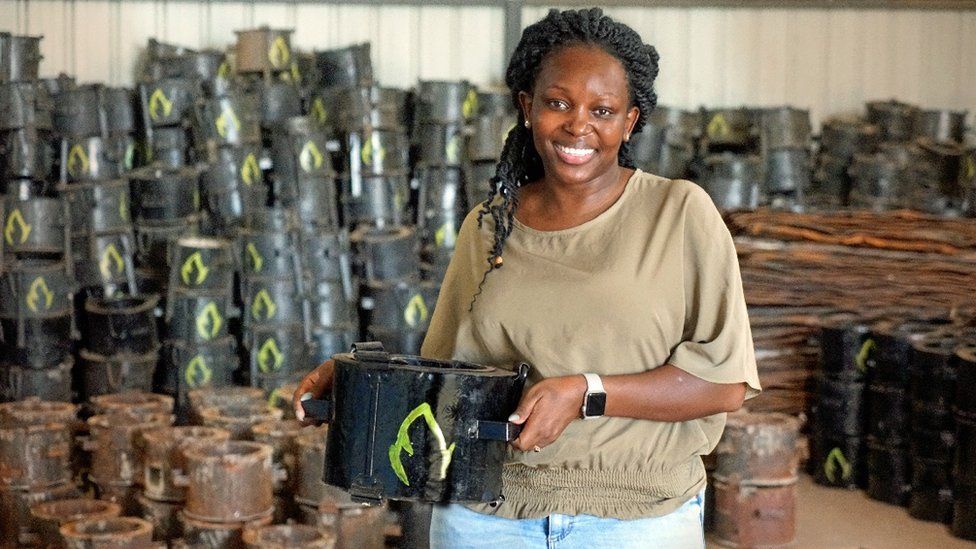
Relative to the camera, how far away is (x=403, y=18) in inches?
437

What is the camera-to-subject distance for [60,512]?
4.95 m

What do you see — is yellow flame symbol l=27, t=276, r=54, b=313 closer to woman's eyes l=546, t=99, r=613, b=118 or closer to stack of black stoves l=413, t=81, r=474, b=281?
stack of black stoves l=413, t=81, r=474, b=281

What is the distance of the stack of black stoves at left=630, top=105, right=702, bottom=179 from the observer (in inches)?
387

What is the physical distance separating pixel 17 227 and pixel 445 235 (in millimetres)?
2833

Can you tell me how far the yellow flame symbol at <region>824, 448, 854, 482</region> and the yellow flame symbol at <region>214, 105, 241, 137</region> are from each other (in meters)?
4.29

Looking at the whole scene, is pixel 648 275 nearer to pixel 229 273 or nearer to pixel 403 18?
pixel 229 273

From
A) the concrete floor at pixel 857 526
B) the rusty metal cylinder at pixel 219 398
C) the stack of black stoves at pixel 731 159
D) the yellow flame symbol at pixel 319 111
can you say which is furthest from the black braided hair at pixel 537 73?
the yellow flame symbol at pixel 319 111

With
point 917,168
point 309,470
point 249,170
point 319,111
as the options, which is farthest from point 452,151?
point 309,470

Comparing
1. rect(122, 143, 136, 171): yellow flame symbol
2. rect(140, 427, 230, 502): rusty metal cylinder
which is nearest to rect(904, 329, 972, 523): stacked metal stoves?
rect(140, 427, 230, 502): rusty metal cylinder

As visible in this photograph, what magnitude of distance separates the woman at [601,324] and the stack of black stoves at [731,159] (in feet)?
21.0

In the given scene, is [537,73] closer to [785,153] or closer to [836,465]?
[836,465]

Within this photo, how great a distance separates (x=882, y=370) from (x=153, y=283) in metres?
4.15

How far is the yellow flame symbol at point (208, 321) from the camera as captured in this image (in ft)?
23.9

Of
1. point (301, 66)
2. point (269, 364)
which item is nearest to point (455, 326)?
point (269, 364)
